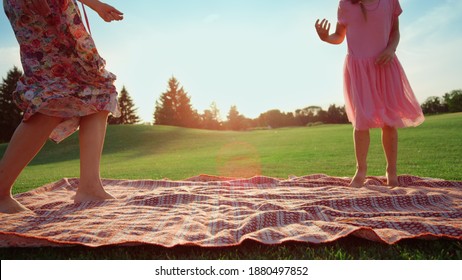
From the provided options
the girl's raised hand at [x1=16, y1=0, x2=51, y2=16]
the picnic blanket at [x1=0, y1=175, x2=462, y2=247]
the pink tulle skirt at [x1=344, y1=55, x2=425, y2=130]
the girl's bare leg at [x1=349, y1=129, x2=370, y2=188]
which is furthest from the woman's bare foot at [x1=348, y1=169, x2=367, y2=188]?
the girl's raised hand at [x1=16, y1=0, x2=51, y2=16]

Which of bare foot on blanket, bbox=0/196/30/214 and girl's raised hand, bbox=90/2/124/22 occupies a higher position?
girl's raised hand, bbox=90/2/124/22

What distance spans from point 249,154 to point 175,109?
134ft

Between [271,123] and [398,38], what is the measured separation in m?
34.8

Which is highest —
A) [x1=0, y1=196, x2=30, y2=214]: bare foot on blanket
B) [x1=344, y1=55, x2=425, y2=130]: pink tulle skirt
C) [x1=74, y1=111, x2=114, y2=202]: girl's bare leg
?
[x1=344, y1=55, x2=425, y2=130]: pink tulle skirt

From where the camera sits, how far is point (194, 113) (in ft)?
161

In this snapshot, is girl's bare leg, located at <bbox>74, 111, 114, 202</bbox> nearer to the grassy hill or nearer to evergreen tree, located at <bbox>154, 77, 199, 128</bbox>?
the grassy hill

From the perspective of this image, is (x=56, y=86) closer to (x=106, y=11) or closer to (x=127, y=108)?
(x=106, y=11)

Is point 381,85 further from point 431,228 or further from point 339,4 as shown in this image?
point 431,228

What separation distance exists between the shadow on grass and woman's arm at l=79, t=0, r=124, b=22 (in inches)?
54.6

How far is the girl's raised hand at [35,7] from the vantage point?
2033mm

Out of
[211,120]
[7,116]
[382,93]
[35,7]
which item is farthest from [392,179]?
[211,120]

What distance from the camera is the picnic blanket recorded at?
144cm

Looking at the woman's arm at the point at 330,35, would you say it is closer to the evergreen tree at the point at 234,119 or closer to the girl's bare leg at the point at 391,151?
the girl's bare leg at the point at 391,151
